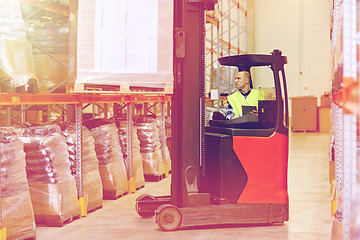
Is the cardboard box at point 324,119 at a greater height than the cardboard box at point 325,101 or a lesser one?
lesser

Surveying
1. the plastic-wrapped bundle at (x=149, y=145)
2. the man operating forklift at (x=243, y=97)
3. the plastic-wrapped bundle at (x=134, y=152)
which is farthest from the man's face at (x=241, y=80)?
the plastic-wrapped bundle at (x=149, y=145)

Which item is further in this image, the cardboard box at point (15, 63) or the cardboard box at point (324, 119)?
the cardboard box at point (324, 119)

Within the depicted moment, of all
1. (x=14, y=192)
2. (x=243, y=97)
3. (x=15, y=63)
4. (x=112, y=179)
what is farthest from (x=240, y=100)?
(x=14, y=192)

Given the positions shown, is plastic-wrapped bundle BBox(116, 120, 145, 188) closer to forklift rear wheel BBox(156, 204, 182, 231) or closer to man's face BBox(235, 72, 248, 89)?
man's face BBox(235, 72, 248, 89)

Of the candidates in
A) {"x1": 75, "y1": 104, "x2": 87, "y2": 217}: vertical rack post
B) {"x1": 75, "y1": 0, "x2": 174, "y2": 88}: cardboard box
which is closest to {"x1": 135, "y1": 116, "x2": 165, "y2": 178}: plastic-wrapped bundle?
{"x1": 75, "y1": 104, "x2": 87, "y2": 217}: vertical rack post

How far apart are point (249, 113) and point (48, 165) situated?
225 centimetres

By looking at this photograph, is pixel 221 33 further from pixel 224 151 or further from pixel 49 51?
pixel 224 151

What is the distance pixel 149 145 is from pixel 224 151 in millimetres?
3303

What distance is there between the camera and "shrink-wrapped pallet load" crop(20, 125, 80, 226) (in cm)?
581

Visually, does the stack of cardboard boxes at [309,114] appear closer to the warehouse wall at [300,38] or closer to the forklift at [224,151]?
the warehouse wall at [300,38]

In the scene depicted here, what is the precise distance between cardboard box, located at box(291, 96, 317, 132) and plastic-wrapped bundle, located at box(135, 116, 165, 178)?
39.7 ft

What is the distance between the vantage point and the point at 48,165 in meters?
5.83

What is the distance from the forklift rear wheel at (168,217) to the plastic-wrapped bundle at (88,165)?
1233 millimetres

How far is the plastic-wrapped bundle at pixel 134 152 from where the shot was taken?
816 cm
